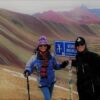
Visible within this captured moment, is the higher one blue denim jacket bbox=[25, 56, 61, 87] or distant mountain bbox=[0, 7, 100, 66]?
distant mountain bbox=[0, 7, 100, 66]

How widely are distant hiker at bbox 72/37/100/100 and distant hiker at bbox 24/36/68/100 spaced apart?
4.44 feet

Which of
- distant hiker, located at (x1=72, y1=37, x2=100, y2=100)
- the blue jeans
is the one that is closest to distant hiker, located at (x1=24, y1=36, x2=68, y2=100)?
the blue jeans

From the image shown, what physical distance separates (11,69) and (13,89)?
8.03ft

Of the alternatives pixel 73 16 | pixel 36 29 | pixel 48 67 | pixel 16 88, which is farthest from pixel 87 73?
pixel 73 16

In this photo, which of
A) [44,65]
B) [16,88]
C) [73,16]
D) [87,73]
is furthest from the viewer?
[73,16]

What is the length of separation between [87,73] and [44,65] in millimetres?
1493

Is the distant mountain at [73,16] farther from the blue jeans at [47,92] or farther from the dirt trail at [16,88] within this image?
the blue jeans at [47,92]

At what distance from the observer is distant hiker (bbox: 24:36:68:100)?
859 centimetres

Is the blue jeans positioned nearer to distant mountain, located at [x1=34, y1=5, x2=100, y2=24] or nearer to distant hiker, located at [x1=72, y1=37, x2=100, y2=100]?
distant hiker, located at [x1=72, y1=37, x2=100, y2=100]

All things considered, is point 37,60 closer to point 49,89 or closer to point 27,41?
point 49,89

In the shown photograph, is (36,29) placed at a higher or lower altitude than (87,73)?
higher

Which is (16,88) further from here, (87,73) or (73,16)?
(87,73)

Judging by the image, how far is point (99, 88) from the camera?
719cm

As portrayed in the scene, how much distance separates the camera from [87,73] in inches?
285
